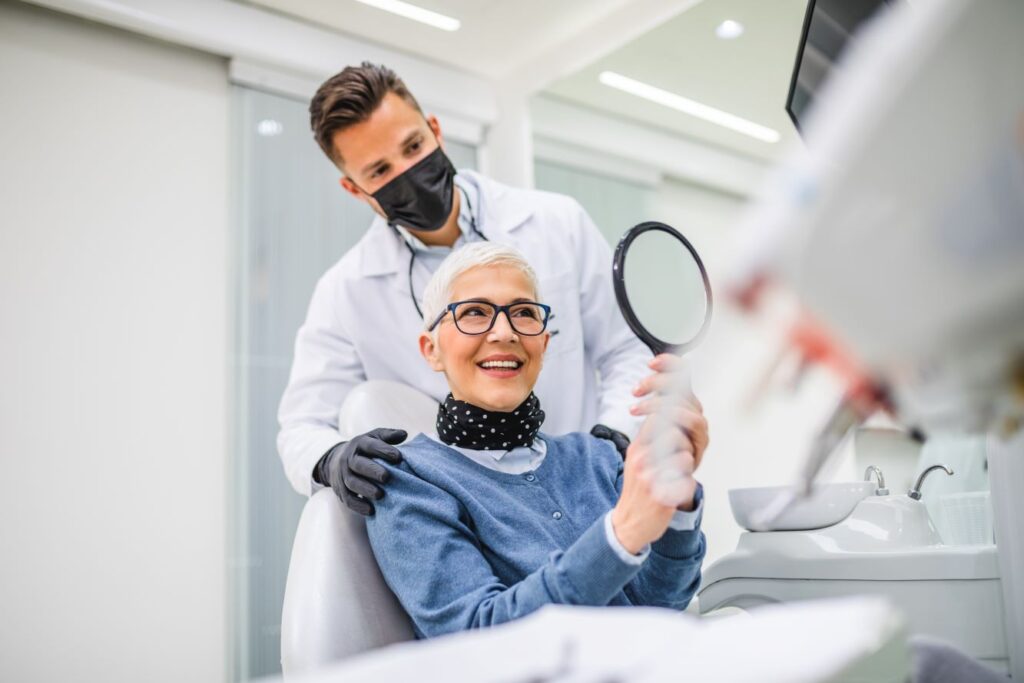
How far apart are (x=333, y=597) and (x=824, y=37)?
1240 millimetres

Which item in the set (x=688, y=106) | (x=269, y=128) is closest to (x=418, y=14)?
(x=269, y=128)

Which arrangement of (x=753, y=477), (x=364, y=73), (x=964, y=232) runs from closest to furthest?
1. (x=964, y=232)
2. (x=364, y=73)
3. (x=753, y=477)

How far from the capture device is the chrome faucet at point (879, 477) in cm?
156

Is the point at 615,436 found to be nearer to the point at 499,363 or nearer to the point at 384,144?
the point at 499,363

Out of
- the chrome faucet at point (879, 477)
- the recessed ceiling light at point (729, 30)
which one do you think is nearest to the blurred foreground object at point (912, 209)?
the chrome faucet at point (879, 477)

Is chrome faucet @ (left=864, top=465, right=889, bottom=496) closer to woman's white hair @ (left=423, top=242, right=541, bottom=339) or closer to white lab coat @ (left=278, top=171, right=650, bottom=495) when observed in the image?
white lab coat @ (left=278, top=171, right=650, bottom=495)

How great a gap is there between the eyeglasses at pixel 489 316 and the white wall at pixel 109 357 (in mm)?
1814

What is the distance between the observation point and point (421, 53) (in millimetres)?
3396

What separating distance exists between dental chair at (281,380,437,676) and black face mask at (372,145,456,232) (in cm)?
83

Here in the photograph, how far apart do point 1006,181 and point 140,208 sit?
9.67 feet

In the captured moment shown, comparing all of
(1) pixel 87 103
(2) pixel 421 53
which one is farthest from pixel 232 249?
(2) pixel 421 53

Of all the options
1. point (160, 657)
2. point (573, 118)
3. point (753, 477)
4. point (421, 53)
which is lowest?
point (160, 657)

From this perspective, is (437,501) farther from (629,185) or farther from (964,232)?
(629,185)

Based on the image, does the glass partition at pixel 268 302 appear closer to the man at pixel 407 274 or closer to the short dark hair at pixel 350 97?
the man at pixel 407 274
